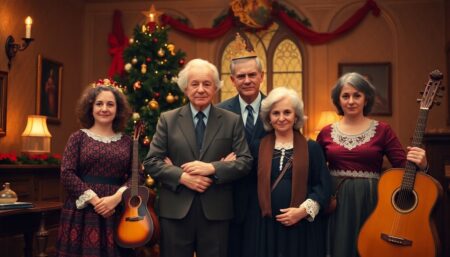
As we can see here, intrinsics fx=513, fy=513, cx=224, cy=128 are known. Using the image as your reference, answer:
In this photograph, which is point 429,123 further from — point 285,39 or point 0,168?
point 0,168

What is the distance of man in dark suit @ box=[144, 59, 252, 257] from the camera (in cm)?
258

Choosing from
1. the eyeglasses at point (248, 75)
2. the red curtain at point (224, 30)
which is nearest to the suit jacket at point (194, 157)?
the eyeglasses at point (248, 75)

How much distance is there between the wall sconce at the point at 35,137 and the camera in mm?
5652

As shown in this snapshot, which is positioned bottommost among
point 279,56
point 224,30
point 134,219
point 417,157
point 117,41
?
point 134,219

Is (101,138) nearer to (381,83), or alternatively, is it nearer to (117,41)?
(117,41)

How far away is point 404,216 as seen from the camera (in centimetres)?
251

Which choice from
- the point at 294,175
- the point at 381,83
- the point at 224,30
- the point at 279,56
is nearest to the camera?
the point at 294,175

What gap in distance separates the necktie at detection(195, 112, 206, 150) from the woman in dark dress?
0.33 meters

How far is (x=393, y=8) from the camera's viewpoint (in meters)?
7.21

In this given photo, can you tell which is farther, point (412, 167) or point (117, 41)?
point (117, 41)

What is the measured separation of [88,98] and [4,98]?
10.5 feet

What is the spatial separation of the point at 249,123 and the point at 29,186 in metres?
3.29

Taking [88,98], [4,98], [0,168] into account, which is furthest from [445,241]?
[4,98]

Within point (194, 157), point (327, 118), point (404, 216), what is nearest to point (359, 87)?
point (404, 216)
